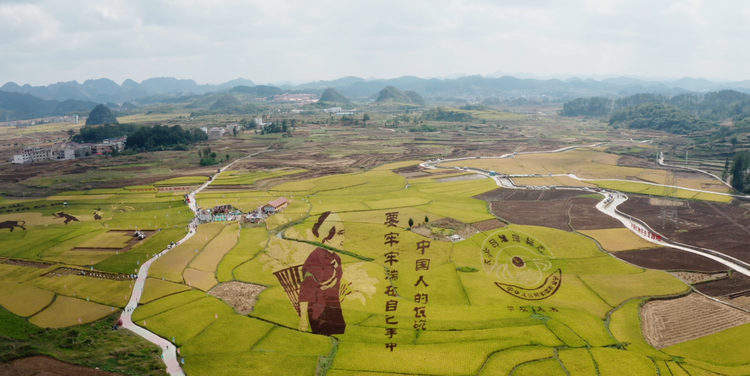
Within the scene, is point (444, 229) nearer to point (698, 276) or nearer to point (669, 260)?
point (669, 260)

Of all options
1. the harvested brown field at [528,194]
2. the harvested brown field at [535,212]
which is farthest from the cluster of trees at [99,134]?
the harvested brown field at [535,212]

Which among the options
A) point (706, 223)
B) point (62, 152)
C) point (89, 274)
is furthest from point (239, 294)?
point (62, 152)

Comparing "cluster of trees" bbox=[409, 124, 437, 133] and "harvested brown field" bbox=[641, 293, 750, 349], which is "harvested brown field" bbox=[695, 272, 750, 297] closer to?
"harvested brown field" bbox=[641, 293, 750, 349]

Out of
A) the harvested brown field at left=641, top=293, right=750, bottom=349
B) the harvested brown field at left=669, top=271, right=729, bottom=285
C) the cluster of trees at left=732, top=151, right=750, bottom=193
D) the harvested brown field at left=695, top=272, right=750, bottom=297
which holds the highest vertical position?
the cluster of trees at left=732, top=151, right=750, bottom=193

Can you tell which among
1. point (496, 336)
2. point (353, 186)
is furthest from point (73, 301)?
point (353, 186)

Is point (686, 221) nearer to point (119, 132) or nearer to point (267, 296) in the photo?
point (267, 296)

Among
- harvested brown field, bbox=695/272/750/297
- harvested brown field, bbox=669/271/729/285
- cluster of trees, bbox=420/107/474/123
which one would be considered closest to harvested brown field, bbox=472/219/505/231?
harvested brown field, bbox=669/271/729/285
